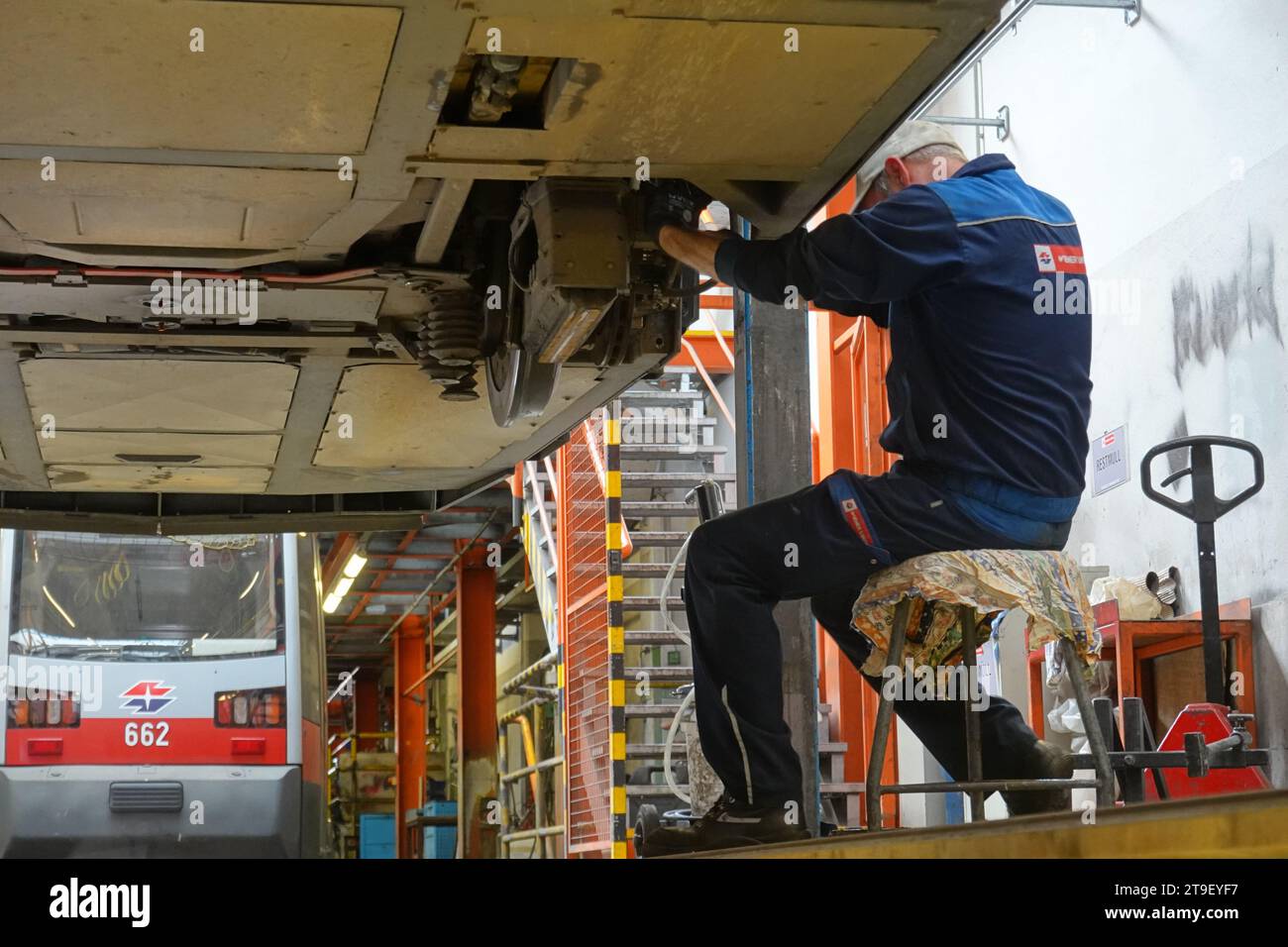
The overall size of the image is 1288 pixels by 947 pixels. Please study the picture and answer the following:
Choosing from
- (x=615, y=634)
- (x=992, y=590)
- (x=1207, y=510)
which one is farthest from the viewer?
(x=615, y=634)

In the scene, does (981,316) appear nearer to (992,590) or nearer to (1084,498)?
(992,590)

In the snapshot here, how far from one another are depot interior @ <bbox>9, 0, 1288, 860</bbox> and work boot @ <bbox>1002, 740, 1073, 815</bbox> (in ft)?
0.30

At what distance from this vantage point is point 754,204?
13.9ft

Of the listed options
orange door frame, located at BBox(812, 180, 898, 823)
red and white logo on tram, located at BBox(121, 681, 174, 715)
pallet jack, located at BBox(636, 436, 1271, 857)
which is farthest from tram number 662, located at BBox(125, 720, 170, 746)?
pallet jack, located at BBox(636, 436, 1271, 857)

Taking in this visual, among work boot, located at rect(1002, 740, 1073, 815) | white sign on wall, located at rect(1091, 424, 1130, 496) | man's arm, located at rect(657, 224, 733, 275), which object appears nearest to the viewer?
work boot, located at rect(1002, 740, 1073, 815)

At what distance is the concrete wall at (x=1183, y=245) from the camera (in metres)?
6.77

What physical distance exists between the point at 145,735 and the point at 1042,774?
765cm

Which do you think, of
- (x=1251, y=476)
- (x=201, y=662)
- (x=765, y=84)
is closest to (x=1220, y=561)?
(x=1251, y=476)

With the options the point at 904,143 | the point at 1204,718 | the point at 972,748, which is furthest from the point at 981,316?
the point at 1204,718

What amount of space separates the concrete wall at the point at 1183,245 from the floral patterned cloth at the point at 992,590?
3511 millimetres

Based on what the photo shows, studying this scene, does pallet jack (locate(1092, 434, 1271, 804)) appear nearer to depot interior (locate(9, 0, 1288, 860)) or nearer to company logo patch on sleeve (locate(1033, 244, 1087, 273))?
depot interior (locate(9, 0, 1288, 860))

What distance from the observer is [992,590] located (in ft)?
11.1

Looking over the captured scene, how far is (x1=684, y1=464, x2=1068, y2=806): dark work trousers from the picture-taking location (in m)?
3.58

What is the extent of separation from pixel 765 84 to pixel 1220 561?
464 cm
